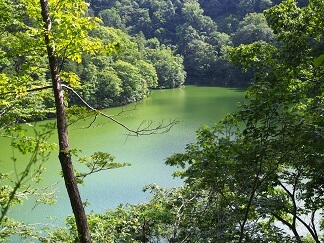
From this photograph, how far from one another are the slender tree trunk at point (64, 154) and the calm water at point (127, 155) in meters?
0.41

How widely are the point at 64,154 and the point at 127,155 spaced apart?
40.5 feet

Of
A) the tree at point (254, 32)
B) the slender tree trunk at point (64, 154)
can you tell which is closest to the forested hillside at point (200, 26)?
the tree at point (254, 32)

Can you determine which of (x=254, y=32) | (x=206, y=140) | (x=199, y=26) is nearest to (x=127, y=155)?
(x=206, y=140)

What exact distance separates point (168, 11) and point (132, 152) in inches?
1842

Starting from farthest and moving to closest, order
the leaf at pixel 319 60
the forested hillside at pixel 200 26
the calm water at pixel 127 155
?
1. the forested hillside at pixel 200 26
2. the calm water at pixel 127 155
3. the leaf at pixel 319 60

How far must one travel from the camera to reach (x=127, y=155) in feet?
49.1

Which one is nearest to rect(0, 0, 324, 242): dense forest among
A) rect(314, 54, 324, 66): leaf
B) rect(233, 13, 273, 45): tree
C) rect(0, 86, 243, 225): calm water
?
rect(314, 54, 324, 66): leaf

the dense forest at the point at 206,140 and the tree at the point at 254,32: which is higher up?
the tree at the point at 254,32

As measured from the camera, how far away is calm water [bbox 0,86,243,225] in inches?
384

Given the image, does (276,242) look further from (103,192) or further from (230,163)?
(103,192)

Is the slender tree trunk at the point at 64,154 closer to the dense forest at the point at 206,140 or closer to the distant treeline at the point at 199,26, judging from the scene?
the dense forest at the point at 206,140

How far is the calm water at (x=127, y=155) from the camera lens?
974 centimetres

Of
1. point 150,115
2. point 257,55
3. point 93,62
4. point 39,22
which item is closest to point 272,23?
point 257,55

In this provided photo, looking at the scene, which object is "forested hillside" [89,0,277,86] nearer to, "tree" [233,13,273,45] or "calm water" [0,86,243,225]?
"tree" [233,13,273,45]
